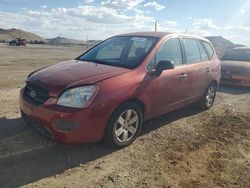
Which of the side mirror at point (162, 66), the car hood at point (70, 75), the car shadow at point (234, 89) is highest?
the side mirror at point (162, 66)

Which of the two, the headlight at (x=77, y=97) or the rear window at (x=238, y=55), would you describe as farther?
the rear window at (x=238, y=55)

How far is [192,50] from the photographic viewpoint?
648 cm

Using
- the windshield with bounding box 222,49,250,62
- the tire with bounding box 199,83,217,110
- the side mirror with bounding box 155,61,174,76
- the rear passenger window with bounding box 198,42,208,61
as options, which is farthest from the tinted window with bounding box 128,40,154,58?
the windshield with bounding box 222,49,250,62

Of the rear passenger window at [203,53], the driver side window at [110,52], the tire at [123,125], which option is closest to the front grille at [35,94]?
the tire at [123,125]

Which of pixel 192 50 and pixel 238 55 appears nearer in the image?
pixel 192 50

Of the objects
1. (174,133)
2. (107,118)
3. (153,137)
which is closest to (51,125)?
(107,118)

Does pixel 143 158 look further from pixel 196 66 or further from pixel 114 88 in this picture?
pixel 196 66

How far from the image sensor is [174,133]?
Result: 5.73m

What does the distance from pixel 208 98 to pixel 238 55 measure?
5764mm

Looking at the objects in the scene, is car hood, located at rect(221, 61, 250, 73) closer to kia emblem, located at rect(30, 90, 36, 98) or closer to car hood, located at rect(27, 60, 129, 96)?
car hood, located at rect(27, 60, 129, 96)

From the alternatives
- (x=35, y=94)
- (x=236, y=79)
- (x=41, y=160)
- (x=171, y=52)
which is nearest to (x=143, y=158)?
(x=41, y=160)

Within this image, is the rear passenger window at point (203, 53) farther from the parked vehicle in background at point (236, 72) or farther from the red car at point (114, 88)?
the parked vehicle in background at point (236, 72)

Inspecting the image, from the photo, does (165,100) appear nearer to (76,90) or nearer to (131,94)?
(131,94)

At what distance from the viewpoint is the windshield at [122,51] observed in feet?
17.1
